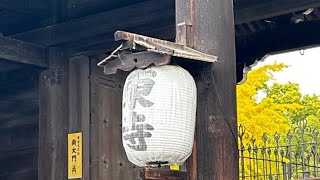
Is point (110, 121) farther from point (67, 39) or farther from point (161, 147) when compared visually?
point (161, 147)

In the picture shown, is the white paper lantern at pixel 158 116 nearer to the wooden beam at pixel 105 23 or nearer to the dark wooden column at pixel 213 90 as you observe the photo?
the dark wooden column at pixel 213 90

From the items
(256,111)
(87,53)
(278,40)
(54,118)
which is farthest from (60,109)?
(256,111)

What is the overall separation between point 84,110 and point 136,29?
938 mm

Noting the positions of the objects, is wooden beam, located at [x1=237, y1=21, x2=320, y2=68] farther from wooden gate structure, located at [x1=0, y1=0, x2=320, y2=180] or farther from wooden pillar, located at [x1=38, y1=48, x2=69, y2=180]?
wooden pillar, located at [x1=38, y1=48, x2=69, y2=180]

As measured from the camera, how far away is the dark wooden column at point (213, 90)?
11.8ft

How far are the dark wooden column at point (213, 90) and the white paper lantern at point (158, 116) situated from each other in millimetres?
170

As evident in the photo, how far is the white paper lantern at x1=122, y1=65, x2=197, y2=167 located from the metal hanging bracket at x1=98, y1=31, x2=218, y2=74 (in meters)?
0.06

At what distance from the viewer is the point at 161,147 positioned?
11.1 ft

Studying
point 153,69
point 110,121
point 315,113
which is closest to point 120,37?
point 153,69

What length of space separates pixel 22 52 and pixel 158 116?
2.86 metres

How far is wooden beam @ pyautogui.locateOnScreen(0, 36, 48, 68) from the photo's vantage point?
225 inches

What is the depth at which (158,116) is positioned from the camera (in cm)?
338

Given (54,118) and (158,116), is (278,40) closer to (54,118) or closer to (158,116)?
(54,118)

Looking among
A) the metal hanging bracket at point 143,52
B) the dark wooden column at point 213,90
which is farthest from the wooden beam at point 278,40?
the metal hanging bracket at point 143,52
